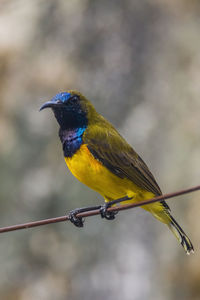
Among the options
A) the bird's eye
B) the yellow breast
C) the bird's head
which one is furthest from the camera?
the bird's eye

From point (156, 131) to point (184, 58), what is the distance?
64.8 inches

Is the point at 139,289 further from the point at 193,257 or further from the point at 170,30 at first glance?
the point at 170,30

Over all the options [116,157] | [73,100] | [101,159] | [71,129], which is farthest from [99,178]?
[73,100]

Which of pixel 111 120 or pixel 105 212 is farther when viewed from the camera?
pixel 111 120

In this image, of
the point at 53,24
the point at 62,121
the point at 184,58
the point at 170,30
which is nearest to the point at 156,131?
the point at 184,58

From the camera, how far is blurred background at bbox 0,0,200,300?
34.8ft

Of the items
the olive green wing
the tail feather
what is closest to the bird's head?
the olive green wing

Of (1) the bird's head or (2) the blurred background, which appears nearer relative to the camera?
(1) the bird's head

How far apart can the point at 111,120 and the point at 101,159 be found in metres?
6.35

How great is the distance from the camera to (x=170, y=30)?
12.6m

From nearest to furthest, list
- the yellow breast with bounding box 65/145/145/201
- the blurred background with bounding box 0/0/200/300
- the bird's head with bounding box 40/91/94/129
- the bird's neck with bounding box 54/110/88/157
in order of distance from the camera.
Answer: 1. the yellow breast with bounding box 65/145/145/201
2. the bird's neck with bounding box 54/110/88/157
3. the bird's head with bounding box 40/91/94/129
4. the blurred background with bounding box 0/0/200/300

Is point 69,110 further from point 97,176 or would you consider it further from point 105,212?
point 105,212

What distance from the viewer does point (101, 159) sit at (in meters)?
5.14

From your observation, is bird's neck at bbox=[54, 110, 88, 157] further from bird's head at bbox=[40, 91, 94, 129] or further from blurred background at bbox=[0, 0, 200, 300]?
blurred background at bbox=[0, 0, 200, 300]
